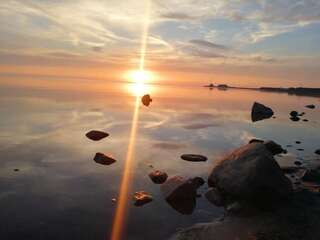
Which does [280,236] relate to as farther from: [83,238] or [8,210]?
[8,210]

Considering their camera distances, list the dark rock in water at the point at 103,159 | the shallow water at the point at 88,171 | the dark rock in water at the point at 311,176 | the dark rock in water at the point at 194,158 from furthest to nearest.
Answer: the dark rock in water at the point at 194,158 < the dark rock in water at the point at 103,159 < the dark rock in water at the point at 311,176 < the shallow water at the point at 88,171

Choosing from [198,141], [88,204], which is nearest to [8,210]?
[88,204]

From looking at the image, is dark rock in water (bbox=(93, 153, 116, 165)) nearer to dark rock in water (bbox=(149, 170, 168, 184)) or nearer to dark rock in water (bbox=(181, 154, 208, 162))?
dark rock in water (bbox=(149, 170, 168, 184))

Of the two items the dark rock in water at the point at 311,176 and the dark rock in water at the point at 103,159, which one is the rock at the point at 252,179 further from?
the dark rock in water at the point at 103,159

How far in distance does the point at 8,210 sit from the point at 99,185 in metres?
5.31

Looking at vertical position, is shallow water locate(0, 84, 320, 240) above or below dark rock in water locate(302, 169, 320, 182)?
below

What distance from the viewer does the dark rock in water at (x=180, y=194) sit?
54.3 ft

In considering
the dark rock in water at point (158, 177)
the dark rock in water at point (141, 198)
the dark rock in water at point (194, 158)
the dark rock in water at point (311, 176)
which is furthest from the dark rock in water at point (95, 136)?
the dark rock in water at point (311, 176)

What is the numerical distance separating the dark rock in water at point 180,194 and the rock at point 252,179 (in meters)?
1.44

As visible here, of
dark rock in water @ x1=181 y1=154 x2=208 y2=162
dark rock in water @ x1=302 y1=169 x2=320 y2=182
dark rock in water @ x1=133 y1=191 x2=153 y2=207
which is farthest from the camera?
dark rock in water @ x1=181 y1=154 x2=208 y2=162

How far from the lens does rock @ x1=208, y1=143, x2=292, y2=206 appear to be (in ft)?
49.4

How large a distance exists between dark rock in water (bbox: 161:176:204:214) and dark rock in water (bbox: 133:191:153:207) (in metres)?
0.96

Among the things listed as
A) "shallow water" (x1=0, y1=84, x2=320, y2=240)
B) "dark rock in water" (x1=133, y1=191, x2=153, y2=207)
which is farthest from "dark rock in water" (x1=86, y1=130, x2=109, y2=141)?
"dark rock in water" (x1=133, y1=191, x2=153, y2=207)

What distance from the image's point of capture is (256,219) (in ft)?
45.7
